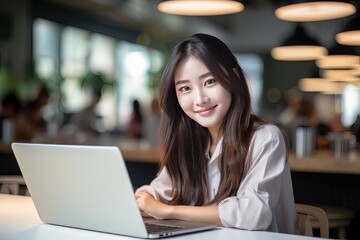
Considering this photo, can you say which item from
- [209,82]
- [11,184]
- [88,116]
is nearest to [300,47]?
[88,116]

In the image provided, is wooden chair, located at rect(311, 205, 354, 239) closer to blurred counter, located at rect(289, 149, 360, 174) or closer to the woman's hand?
blurred counter, located at rect(289, 149, 360, 174)

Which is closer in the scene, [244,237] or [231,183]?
[244,237]

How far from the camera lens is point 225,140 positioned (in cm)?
211

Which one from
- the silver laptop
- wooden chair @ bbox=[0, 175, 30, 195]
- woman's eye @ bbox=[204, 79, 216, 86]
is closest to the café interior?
wooden chair @ bbox=[0, 175, 30, 195]

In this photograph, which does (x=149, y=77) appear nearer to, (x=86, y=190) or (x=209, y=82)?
(x=209, y=82)

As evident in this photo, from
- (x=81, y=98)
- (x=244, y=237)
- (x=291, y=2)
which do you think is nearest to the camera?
(x=244, y=237)

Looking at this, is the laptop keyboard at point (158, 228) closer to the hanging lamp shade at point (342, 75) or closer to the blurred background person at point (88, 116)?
the hanging lamp shade at point (342, 75)

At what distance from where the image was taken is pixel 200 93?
2025 mm

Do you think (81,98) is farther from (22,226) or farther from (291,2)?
(22,226)

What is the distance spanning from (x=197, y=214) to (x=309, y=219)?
536 mm

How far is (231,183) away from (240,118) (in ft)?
0.71

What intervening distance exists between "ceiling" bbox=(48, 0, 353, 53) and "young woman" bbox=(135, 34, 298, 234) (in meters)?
8.64

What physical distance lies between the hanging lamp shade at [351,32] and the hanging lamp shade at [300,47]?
49cm

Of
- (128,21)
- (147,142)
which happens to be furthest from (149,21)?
(147,142)
